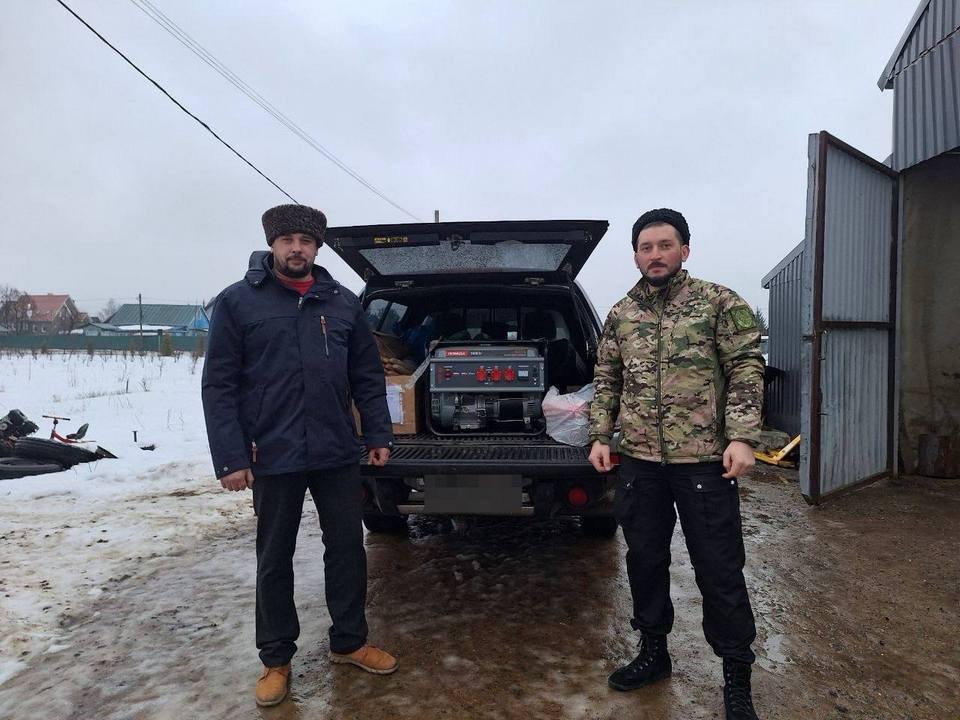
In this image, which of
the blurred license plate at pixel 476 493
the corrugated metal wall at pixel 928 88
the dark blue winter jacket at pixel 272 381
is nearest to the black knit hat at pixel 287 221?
the dark blue winter jacket at pixel 272 381

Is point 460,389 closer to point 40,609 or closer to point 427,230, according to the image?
point 427,230

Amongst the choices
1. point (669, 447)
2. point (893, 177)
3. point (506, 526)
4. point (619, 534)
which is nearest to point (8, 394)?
point (506, 526)

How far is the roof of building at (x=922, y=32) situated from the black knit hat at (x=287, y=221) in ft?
18.8

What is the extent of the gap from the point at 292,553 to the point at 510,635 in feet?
3.65

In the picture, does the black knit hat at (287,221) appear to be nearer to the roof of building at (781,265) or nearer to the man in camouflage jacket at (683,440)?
the man in camouflage jacket at (683,440)

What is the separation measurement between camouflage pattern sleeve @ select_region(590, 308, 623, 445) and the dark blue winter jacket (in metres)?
1.05

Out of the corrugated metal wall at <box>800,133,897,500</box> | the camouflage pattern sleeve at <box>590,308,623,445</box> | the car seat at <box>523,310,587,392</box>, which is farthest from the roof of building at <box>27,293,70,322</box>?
the camouflage pattern sleeve at <box>590,308,623,445</box>

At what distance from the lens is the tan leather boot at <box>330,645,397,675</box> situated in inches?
97.8

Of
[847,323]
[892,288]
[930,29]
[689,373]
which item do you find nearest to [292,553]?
[689,373]

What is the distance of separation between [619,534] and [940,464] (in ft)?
13.1

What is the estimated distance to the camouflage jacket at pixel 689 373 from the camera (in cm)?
220

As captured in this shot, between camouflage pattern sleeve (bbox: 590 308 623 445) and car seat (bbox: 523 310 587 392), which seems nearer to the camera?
camouflage pattern sleeve (bbox: 590 308 623 445)

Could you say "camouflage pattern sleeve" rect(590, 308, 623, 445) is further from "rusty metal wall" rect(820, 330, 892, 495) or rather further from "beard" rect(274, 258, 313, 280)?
"rusty metal wall" rect(820, 330, 892, 495)

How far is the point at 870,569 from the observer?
145 inches
